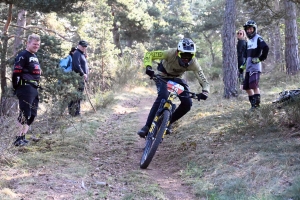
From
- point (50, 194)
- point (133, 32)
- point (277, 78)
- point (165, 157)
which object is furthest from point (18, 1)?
Answer: point (133, 32)

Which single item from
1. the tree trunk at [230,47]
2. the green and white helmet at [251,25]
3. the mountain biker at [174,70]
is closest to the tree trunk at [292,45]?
the tree trunk at [230,47]

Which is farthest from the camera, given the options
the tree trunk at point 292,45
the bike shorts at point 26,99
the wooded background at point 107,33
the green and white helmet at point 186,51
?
the tree trunk at point 292,45

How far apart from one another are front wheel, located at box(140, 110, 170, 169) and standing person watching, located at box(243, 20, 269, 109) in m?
2.64

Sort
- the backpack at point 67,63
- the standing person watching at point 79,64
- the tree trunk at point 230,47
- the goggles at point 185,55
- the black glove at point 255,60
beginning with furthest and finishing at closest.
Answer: the tree trunk at point 230,47 → the standing person watching at point 79,64 → the backpack at point 67,63 → the black glove at point 255,60 → the goggles at point 185,55

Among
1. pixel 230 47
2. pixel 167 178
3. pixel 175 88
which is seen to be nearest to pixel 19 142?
pixel 167 178

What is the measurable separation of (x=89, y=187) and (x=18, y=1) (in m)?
4.93

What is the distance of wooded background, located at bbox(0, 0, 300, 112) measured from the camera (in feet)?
24.1

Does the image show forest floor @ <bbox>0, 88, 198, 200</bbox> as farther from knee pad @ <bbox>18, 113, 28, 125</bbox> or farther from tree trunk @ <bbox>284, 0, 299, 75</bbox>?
tree trunk @ <bbox>284, 0, 299, 75</bbox>

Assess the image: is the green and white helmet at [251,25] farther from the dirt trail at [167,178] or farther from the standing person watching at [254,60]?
the dirt trail at [167,178]

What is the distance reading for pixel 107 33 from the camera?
650 inches

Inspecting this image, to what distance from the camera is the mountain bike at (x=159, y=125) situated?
16.6 ft

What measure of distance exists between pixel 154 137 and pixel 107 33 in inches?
474

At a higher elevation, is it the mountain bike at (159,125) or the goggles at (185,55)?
the goggles at (185,55)

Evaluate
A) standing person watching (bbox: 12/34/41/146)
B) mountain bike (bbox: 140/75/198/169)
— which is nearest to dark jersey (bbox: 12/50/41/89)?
standing person watching (bbox: 12/34/41/146)
